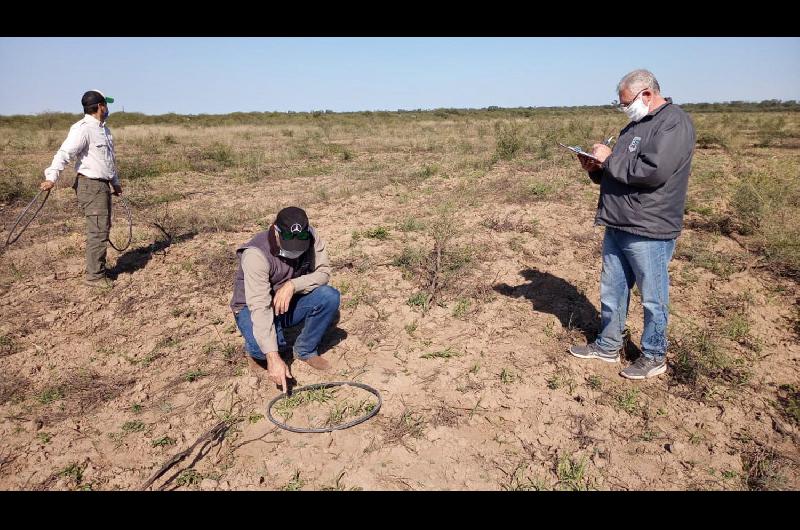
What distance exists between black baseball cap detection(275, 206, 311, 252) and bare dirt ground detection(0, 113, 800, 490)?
3.73 ft

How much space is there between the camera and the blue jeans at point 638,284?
10.2 ft

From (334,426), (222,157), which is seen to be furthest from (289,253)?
(222,157)

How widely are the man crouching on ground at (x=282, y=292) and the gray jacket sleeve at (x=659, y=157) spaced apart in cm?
203

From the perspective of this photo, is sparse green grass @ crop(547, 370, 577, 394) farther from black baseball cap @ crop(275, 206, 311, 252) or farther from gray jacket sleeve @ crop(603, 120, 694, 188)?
black baseball cap @ crop(275, 206, 311, 252)

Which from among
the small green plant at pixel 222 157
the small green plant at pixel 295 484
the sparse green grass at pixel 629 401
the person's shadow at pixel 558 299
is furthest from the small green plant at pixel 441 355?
the small green plant at pixel 222 157

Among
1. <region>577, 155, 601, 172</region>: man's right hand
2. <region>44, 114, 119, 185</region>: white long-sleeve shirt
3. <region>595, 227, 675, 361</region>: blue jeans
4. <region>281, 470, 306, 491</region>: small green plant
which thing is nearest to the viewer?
<region>281, 470, 306, 491</region>: small green plant

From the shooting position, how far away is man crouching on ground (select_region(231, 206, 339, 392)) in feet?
10.2

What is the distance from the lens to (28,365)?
3.88 meters

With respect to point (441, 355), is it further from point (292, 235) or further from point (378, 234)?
point (378, 234)

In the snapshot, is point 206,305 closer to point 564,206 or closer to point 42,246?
point 42,246

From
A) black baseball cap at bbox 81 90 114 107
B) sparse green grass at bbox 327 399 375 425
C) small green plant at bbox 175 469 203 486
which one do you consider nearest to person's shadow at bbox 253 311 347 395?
sparse green grass at bbox 327 399 375 425

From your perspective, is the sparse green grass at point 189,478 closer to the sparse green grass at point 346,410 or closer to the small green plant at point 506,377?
the sparse green grass at point 346,410
